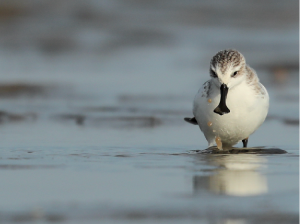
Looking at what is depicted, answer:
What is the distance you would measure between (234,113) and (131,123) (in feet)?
7.60

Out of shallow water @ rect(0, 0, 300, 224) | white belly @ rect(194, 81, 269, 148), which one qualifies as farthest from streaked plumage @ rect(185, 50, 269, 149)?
shallow water @ rect(0, 0, 300, 224)

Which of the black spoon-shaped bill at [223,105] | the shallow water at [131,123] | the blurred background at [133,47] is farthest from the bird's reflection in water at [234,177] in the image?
the blurred background at [133,47]

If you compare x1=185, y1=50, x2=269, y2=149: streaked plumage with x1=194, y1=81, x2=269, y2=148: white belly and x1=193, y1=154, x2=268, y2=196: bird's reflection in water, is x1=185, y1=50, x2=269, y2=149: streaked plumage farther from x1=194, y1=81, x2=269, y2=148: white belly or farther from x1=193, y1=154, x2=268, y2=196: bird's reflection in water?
x1=193, y1=154, x2=268, y2=196: bird's reflection in water

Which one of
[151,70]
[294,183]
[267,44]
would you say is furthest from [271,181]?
[267,44]

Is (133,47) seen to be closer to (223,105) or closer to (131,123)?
(131,123)

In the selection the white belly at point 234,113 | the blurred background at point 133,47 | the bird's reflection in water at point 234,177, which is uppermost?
the blurred background at point 133,47

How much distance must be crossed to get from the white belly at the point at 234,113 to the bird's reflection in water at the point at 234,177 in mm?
525

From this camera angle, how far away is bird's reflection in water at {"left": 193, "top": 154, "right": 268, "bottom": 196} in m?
4.98

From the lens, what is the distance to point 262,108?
7.21 m

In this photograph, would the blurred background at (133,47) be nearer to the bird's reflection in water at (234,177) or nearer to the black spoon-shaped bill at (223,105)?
the black spoon-shaped bill at (223,105)

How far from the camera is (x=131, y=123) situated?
9.11m

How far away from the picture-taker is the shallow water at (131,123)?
4.56 metres

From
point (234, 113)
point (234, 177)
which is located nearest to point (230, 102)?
point (234, 113)

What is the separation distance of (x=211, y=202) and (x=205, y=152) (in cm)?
238
